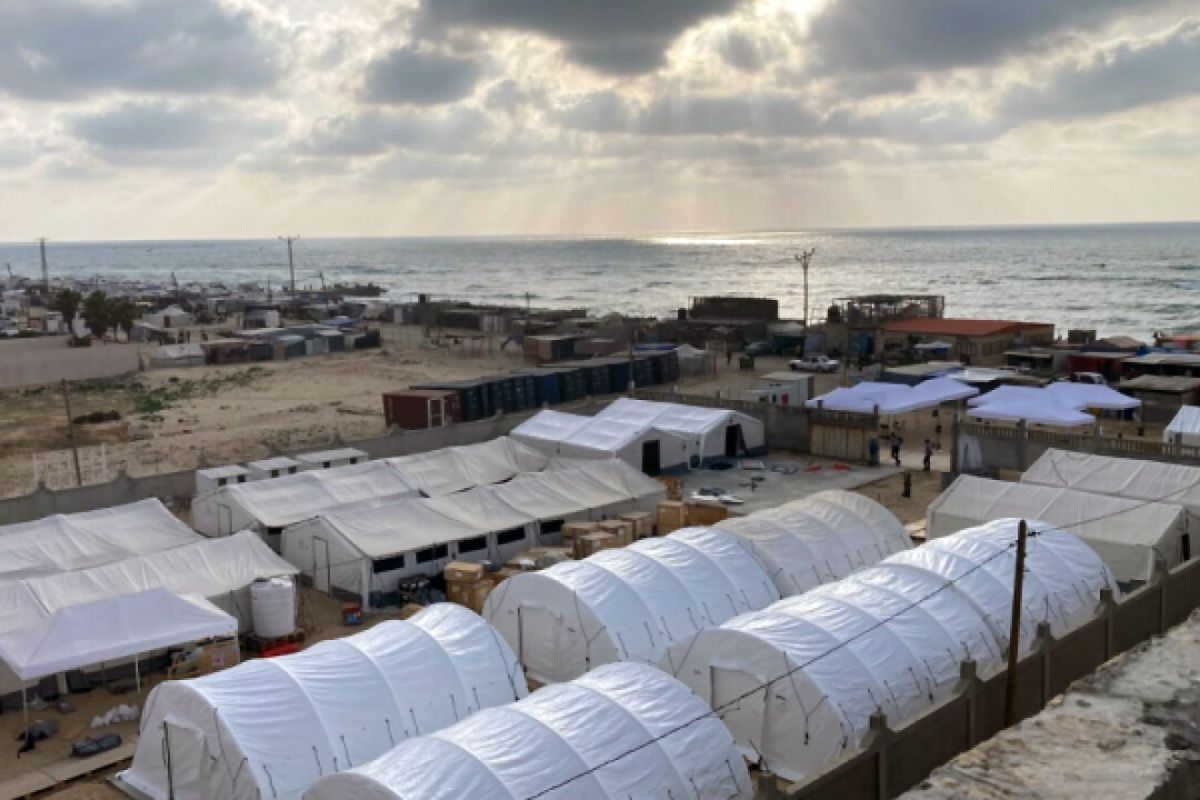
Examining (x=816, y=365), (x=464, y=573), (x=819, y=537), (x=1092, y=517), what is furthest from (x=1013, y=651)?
(x=816, y=365)

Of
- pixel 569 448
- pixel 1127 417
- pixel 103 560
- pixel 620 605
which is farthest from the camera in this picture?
pixel 1127 417

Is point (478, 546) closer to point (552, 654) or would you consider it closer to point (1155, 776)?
point (552, 654)

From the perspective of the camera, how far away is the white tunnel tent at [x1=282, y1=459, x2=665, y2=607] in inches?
867

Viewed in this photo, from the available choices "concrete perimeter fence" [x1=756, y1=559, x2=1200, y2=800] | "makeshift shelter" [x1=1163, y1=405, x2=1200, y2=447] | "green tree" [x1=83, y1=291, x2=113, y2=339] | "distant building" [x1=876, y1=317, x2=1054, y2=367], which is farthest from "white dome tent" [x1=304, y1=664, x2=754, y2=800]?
"green tree" [x1=83, y1=291, x2=113, y2=339]

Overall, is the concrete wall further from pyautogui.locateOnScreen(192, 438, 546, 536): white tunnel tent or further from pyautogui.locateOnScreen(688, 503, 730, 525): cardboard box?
pyautogui.locateOnScreen(688, 503, 730, 525): cardboard box

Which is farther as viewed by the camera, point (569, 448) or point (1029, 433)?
point (569, 448)

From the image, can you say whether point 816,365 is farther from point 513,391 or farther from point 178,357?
point 178,357

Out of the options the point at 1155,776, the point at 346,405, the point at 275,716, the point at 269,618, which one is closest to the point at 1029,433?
the point at 269,618

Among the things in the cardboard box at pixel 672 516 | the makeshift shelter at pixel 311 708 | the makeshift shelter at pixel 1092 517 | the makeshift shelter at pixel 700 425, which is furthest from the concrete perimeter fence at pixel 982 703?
the makeshift shelter at pixel 700 425

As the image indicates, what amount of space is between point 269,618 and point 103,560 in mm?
5329

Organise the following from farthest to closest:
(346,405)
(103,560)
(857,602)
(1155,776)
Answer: (346,405) → (103,560) → (857,602) → (1155,776)

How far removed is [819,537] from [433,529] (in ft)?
28.3

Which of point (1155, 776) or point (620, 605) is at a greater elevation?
point (1155, 776)

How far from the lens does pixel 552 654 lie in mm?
17219
